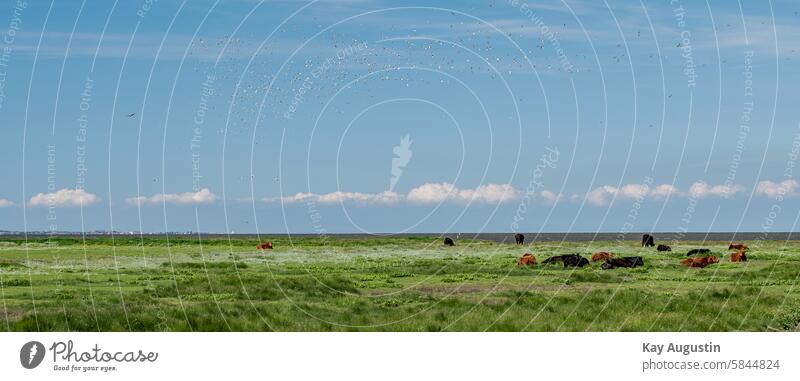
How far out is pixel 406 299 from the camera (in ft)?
117

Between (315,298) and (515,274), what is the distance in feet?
49.3

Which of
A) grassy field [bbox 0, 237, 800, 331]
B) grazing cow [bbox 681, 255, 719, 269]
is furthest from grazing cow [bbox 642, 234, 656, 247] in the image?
grassy field [bbox 0, 237, 800, 331]

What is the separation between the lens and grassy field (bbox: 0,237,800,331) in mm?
29109

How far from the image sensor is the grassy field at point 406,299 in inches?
1146

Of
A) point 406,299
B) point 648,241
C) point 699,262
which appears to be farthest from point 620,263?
point 648,241

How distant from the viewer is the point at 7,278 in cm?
4338

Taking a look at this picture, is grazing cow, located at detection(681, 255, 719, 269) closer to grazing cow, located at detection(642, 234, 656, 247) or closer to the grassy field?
the grassy field

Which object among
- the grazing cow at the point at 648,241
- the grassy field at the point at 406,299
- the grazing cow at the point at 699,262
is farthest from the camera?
the grazing cow at the point at 648,241

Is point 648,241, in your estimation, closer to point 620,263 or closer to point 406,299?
point 620,263

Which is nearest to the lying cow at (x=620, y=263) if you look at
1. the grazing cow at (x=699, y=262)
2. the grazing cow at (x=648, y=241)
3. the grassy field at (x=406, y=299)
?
the grassy field at (x=406, y=299)

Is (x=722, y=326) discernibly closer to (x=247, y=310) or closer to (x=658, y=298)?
(x=658, y=298)

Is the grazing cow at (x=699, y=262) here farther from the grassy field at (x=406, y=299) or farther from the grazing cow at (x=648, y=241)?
the grazing cow at (x=648, y=241)

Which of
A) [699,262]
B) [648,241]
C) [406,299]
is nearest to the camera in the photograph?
[406,299]
